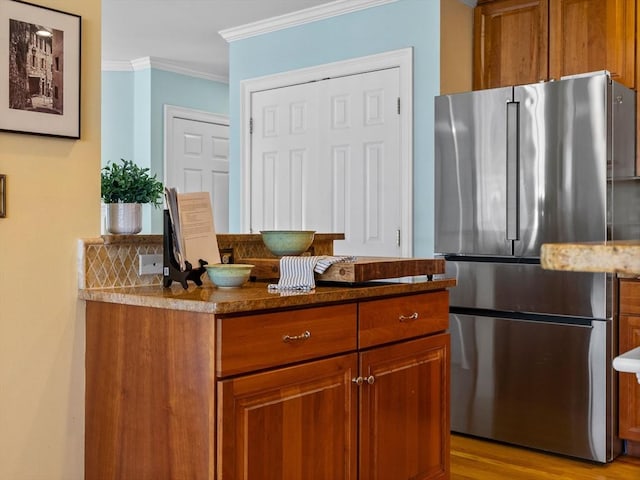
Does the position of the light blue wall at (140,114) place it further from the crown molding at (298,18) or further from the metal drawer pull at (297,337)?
the metal drawer pull at (297,337)

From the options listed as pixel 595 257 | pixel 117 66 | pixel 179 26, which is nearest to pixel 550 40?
pixel 179 26

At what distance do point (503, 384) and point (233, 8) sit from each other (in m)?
2.79

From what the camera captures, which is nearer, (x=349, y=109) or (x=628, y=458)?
(x=628, y=458)

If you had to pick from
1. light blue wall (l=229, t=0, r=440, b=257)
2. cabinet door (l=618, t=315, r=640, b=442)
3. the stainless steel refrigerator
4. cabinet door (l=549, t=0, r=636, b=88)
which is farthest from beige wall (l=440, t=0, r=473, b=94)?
cabinet door (l=618, t=315, r=640, b=442)

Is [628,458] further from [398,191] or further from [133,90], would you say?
[133,90]

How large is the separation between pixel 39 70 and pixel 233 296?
846mm

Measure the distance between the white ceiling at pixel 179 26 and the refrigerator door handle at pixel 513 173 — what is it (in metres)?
1.48

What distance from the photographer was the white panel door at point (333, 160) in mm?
4012

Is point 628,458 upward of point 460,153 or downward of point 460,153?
downward

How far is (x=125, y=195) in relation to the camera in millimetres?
2281

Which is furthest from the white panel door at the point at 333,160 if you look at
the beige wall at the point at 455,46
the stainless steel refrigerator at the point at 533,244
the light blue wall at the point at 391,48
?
Answer: the stainless steel refrigerator at the point at 533,244

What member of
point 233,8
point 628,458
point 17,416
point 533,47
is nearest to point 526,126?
point 533,47

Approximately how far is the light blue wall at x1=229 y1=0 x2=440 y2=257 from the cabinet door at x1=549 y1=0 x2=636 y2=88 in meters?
0.62

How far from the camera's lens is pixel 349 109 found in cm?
421
